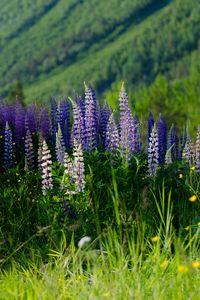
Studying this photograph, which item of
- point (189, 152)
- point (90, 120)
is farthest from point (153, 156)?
point (90, 120)

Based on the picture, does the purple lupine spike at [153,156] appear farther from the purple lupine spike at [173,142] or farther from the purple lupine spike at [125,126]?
the purple lupine spike at [173,142]

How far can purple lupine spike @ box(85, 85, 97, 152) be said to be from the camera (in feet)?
24.5

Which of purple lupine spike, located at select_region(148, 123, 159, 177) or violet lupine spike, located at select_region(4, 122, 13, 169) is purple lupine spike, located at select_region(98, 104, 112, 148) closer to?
purple lupine spike, located at select_region(148, 123, 159, 177)

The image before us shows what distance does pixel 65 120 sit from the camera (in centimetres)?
820

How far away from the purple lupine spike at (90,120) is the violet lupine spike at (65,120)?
1.80 ft

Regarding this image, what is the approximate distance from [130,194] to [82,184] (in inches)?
24.6

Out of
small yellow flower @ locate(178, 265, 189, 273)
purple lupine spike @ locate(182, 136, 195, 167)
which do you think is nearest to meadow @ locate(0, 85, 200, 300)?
purple lupine spike @ locate(182, 136, 195, 167)

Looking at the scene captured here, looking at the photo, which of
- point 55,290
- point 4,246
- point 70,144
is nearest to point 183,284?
point 55,290

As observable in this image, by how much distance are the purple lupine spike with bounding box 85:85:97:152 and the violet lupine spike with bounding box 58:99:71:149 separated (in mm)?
548

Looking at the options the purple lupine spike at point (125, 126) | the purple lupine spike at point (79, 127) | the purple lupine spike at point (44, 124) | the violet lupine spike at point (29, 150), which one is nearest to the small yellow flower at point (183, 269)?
the purple lupine spike at point (125, 126)

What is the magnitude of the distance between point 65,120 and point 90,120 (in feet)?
2.38

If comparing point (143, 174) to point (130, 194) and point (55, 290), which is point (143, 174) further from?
point (55, 290)

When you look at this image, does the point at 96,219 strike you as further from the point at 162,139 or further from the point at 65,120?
the point at 162,139

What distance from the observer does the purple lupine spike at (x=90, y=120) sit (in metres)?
7.48
